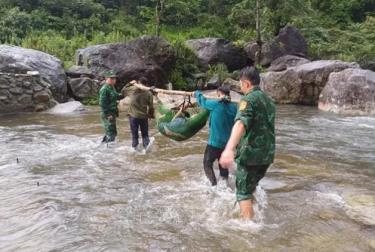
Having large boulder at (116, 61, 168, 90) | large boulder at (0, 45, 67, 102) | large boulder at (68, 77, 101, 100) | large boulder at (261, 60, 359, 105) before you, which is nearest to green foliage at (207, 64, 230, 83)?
large boulder at (116, 61, 168, 90)

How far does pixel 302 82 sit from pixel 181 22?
17.1 m

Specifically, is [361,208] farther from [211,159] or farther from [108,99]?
[108,99]

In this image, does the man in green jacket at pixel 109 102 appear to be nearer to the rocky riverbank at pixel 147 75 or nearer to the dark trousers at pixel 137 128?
the dark trousers at pixel 137 128

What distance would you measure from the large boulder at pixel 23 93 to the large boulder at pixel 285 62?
10200mm

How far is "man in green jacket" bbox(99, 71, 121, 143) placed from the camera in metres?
9.18

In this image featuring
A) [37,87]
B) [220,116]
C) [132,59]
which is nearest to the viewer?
[220,116]

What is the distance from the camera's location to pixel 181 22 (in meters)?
33.0

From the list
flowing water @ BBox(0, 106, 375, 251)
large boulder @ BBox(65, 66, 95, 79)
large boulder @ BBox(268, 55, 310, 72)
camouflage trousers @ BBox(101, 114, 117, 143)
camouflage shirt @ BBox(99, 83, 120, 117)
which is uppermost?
large boulder @ BBox(268, 55, 310, 72)

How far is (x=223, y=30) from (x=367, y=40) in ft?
30.1

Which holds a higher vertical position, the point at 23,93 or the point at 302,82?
the point at 302,82

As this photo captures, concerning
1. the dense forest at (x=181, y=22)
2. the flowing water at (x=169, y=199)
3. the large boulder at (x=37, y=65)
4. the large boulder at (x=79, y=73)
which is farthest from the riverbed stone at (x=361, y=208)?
the dense forest at (x=181, y=22)

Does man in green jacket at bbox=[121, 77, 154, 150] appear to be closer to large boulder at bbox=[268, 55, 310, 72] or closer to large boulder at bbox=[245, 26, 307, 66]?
large boulder at bbox=[268, 55, 310, 72]

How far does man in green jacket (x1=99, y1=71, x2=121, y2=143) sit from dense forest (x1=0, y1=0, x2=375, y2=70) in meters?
10.6

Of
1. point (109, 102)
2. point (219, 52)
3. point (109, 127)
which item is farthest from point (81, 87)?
point (109, 102)
